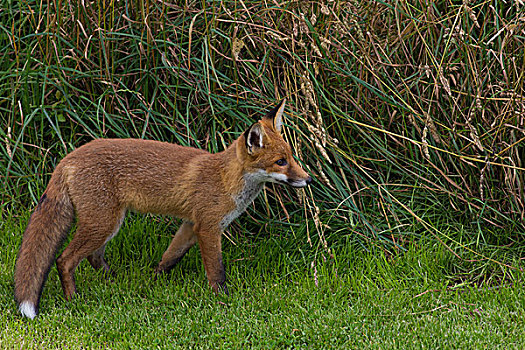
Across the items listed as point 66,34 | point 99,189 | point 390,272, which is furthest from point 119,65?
point 390,272

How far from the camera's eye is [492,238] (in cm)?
563

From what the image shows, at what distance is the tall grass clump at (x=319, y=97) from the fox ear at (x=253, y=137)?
796 millimetres

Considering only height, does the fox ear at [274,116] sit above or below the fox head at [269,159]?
above

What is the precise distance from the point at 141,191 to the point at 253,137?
97 cm

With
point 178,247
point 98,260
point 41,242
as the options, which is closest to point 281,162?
point 178,247

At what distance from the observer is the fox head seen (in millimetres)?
4781

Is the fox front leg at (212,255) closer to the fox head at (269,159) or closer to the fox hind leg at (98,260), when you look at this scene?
the fox head at (269,159)

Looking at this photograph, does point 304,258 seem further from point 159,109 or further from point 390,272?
point 159,109

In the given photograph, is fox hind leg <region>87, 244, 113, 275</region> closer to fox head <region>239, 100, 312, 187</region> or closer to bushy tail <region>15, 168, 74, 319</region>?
bushy tail <region>15, 168, 74, 319</region>

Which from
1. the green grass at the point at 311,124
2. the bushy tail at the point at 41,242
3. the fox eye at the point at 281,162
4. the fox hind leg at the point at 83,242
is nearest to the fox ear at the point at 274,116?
the fox eye at the point at 281,162

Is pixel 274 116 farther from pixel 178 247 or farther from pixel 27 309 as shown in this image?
pixel 27 309

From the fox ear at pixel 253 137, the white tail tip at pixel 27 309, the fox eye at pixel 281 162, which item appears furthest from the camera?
the fox eye at pixel 281 162

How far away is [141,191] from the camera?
16.4 ft

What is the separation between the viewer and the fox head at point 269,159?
4781 mm
